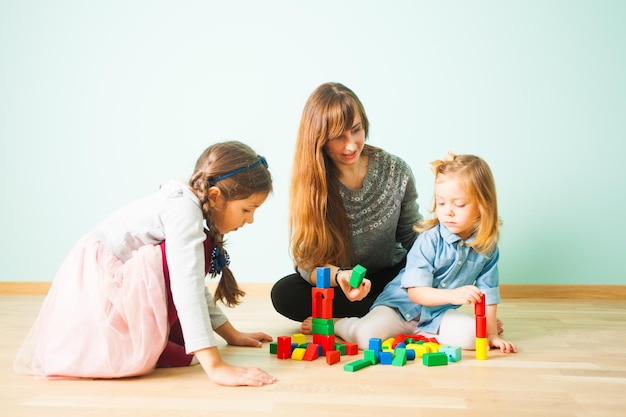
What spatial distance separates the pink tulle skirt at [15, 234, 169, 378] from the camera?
1.37 meters

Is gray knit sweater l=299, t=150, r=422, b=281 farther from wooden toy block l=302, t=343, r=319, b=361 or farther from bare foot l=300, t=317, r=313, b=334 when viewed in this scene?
wooden toy block l=302, t=343, r=319, b=361

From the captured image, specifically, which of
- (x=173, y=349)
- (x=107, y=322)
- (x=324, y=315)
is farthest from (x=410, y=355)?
(x=107, y=322)

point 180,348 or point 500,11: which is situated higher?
point 500,11

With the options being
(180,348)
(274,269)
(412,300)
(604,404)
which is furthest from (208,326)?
(274,269)

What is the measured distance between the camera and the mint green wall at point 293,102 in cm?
259

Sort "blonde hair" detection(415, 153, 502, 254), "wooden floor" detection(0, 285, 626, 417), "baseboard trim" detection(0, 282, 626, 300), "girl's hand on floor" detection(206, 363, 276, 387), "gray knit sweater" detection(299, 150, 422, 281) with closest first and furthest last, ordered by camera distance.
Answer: "wooden floor" detection(0, 285, 626, 417) → "girl's hand on floor" detection(206, 363, 276, 387) → "blonde hair" detection(415, 153, 502, 254) → "gray knit sweater" detection(299, 150, 422, 281) → "baseboard trim" detection(0, 282, 626, 300)

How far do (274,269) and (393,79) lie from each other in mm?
978

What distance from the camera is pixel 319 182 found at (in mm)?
1812

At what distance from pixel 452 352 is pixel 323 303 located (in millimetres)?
353

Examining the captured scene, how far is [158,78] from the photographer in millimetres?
2822

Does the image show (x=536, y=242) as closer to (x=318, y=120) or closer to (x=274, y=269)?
(x=274, y=269)

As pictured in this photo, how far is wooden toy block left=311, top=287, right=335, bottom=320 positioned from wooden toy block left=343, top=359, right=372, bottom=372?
0.61 feet

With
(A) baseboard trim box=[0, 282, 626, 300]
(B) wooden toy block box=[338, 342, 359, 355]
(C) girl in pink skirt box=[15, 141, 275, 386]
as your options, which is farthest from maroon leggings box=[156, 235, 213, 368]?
(A) baseboard trim box=[0, 282, 626, 300]

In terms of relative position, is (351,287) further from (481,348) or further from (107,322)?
(107,322)
